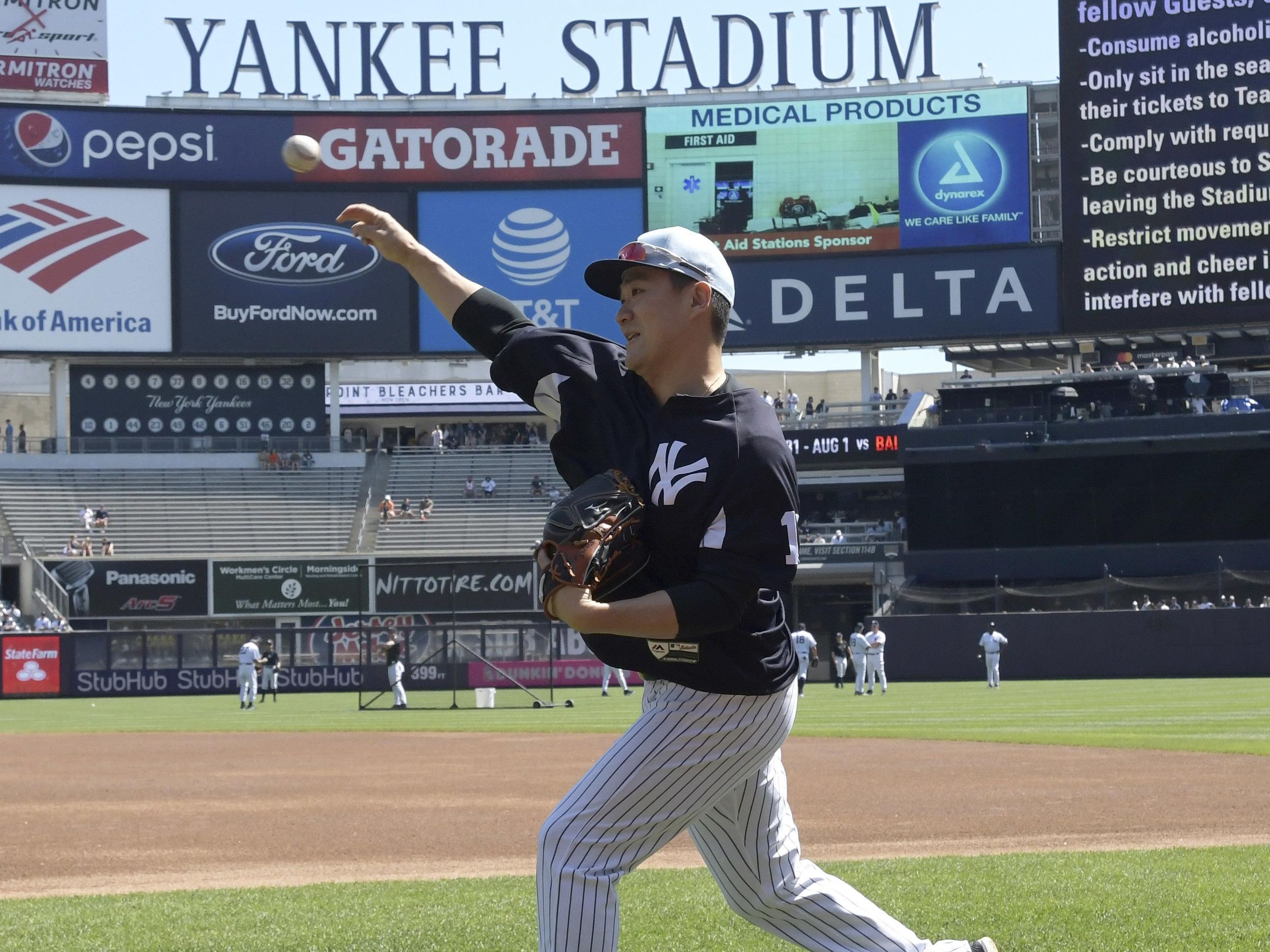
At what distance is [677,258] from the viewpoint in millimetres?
3830

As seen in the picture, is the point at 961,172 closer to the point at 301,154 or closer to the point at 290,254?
the point at 290,254

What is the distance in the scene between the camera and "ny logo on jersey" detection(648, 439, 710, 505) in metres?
A: 3.65

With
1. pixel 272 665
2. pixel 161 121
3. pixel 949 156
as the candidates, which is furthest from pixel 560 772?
pixel 161 121

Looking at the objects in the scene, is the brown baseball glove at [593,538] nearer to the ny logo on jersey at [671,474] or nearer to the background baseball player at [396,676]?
the ny logo on jersey at [671,474]

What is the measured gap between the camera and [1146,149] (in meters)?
41.2

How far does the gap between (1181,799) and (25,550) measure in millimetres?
36874

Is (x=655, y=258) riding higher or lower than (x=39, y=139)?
lower

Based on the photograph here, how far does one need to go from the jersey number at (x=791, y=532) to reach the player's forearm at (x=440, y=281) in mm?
1166

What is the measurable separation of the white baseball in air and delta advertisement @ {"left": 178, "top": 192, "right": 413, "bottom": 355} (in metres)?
42.3

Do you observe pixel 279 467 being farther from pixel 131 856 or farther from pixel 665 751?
pixel 665 751

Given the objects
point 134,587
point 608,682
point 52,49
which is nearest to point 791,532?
point 608,682

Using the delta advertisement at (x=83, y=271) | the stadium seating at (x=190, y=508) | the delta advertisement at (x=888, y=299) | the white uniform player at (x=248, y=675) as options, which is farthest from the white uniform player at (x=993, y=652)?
the delta advertisement at (x=83, y=271)

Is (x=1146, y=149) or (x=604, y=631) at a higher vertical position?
(x=1146, y=149)

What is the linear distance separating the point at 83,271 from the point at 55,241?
129 centimetres
